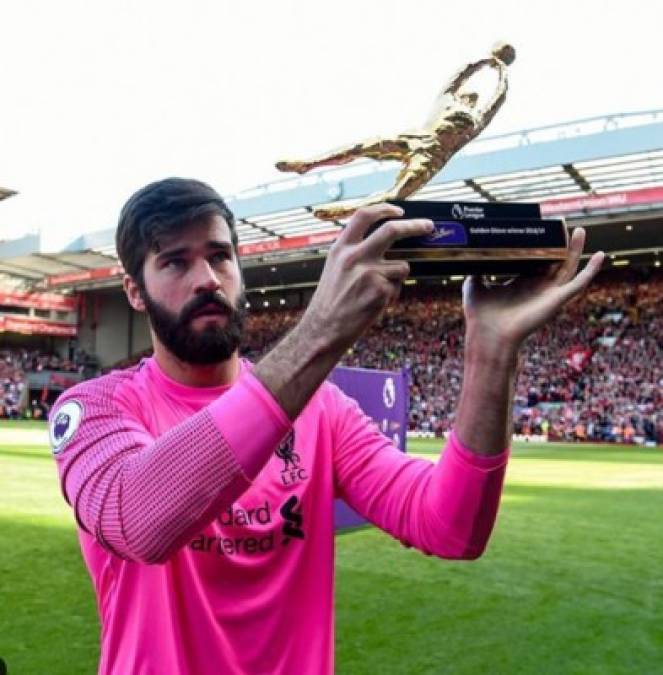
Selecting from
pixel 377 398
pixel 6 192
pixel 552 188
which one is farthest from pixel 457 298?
pixel 377 398

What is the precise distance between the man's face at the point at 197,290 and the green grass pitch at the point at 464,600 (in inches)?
116

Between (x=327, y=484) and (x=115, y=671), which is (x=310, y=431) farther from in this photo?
(x=115, y=671)

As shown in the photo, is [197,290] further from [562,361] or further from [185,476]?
[562,361]

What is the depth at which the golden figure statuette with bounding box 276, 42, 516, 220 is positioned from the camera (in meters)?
1.81

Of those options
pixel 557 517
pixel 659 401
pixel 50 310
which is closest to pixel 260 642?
pixel 557 517

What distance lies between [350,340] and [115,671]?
0.83 meters

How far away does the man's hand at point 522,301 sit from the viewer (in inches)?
56.7

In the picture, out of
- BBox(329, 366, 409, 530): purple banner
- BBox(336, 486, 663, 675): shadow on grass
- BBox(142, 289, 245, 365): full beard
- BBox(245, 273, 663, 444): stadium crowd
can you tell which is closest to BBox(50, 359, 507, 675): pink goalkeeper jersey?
BBox(142, 289, 245, 365): full beard

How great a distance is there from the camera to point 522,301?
1.49m

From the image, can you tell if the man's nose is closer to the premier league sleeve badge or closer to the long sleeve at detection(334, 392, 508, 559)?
the premier league sleeve badge

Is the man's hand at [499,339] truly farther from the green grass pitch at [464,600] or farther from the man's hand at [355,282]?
the green grass pitch at [464,600]

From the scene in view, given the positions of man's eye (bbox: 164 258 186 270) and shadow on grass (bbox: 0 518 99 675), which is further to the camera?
shadow on grass (bbox: 0 518 99 675)

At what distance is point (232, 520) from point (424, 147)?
0.90 meters

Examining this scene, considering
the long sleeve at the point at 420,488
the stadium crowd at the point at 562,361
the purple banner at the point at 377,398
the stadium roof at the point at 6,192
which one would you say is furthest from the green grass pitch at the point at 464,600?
the stadium roof at the point at 6,192
